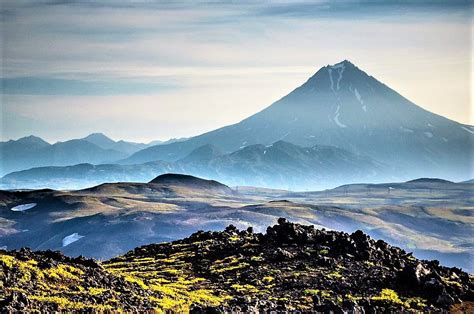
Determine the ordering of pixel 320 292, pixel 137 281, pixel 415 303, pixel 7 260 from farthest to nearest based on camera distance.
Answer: pixel 320 292 → pixel 137 281 → pixel 415 303 → pixel 7 260

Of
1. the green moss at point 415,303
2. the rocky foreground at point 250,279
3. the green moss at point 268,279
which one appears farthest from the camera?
the green moss at point 268,279

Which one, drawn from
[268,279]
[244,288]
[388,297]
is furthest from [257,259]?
[388,297]

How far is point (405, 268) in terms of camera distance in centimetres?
8212

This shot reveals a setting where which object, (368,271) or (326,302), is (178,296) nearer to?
(326,302)

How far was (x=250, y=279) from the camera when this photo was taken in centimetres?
8375

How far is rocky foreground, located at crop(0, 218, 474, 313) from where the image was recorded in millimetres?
70438

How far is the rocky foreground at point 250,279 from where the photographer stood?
70.4 metres

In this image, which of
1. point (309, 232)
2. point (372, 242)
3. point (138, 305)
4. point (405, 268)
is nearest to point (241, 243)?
point (309, 232)

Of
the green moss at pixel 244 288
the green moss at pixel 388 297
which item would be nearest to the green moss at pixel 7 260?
the green moss at pixel 244 288

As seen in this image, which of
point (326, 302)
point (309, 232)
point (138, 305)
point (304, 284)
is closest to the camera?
point (138, 305)

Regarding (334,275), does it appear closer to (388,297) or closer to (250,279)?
(388,297)

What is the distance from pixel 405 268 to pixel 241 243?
2038 centimetres

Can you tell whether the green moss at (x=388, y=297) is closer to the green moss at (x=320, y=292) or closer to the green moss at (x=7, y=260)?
the green moss at (x=320, y=292)

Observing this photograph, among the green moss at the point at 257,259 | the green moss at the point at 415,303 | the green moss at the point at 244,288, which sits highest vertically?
the green moss at the point at 257,259
